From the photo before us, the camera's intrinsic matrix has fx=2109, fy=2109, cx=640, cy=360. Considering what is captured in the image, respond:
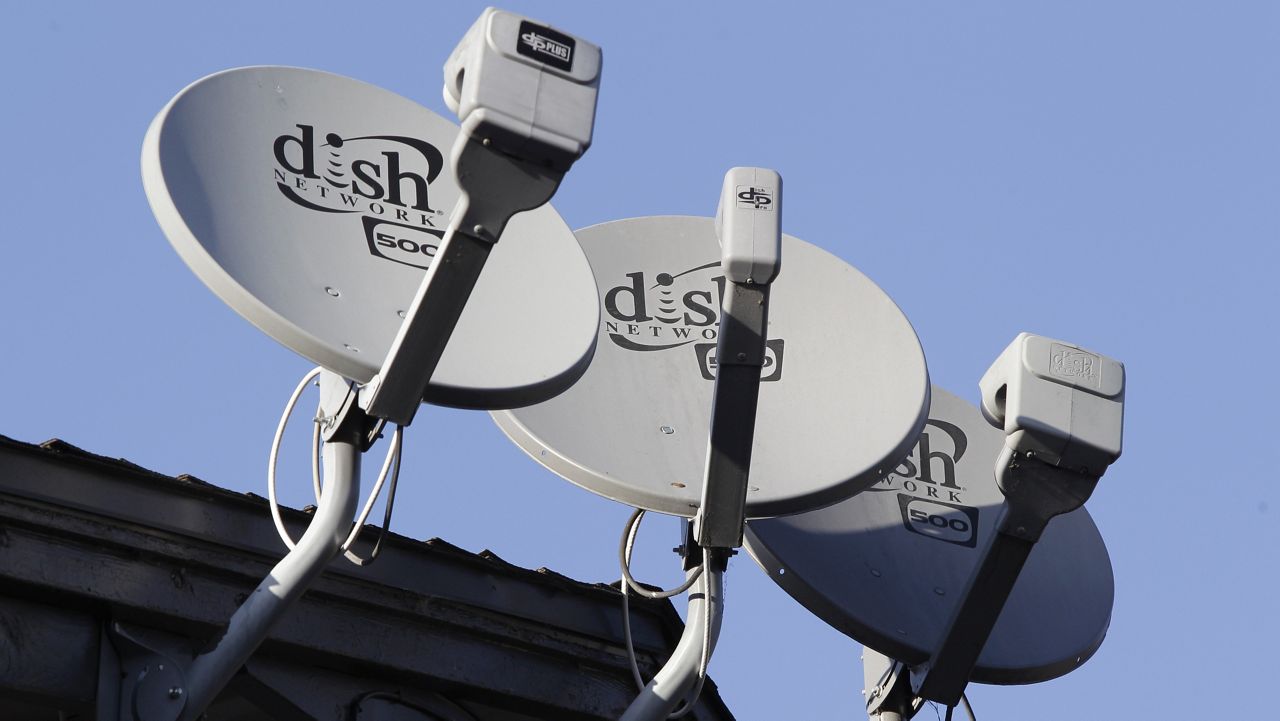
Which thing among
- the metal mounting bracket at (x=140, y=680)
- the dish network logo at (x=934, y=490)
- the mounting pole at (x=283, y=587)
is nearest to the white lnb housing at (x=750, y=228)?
the mounting pole at (x=283, y=587)

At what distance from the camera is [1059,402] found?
7.45m

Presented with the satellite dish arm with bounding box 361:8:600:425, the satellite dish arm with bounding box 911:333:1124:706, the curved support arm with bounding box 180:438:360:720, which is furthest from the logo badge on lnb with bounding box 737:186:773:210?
the curved support arm with bounding box 180:438:360:720

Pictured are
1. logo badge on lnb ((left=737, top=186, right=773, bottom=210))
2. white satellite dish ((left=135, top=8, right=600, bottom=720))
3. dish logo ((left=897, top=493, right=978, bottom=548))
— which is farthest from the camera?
dish logo ((left=897, top=493, right=978, bottom=548))

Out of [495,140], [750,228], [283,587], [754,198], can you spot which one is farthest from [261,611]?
[754,198]

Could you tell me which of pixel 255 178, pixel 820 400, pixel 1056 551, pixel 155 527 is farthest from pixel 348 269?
pixel 1056 551

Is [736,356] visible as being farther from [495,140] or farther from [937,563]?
[937,563]

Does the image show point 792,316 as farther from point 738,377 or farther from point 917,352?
point 738,377

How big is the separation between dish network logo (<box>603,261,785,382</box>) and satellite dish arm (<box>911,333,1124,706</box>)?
1.41m

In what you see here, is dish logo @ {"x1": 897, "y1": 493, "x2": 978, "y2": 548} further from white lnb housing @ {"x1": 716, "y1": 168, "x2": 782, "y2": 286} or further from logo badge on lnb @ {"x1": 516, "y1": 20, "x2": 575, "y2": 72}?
logo badge on lnb @ {"x1": 516, "y1": 20, "x2": 575, "y2": 72}

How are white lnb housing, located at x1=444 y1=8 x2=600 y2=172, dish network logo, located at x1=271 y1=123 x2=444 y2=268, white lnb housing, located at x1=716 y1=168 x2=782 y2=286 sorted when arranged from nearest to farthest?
white lnb housing, located at x1=444 y1=8 x2=600 y2=172 → white lnb housing, located at x1=716 y1=168 x2=782 y2=286 → dish network logo, located at x1=271 y1=123 x2=444 y2=268

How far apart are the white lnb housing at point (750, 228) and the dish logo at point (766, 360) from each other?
157cm

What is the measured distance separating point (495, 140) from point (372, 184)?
5.70ft

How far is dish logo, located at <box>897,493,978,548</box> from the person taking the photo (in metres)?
9.40

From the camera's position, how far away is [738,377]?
23.6 feet
